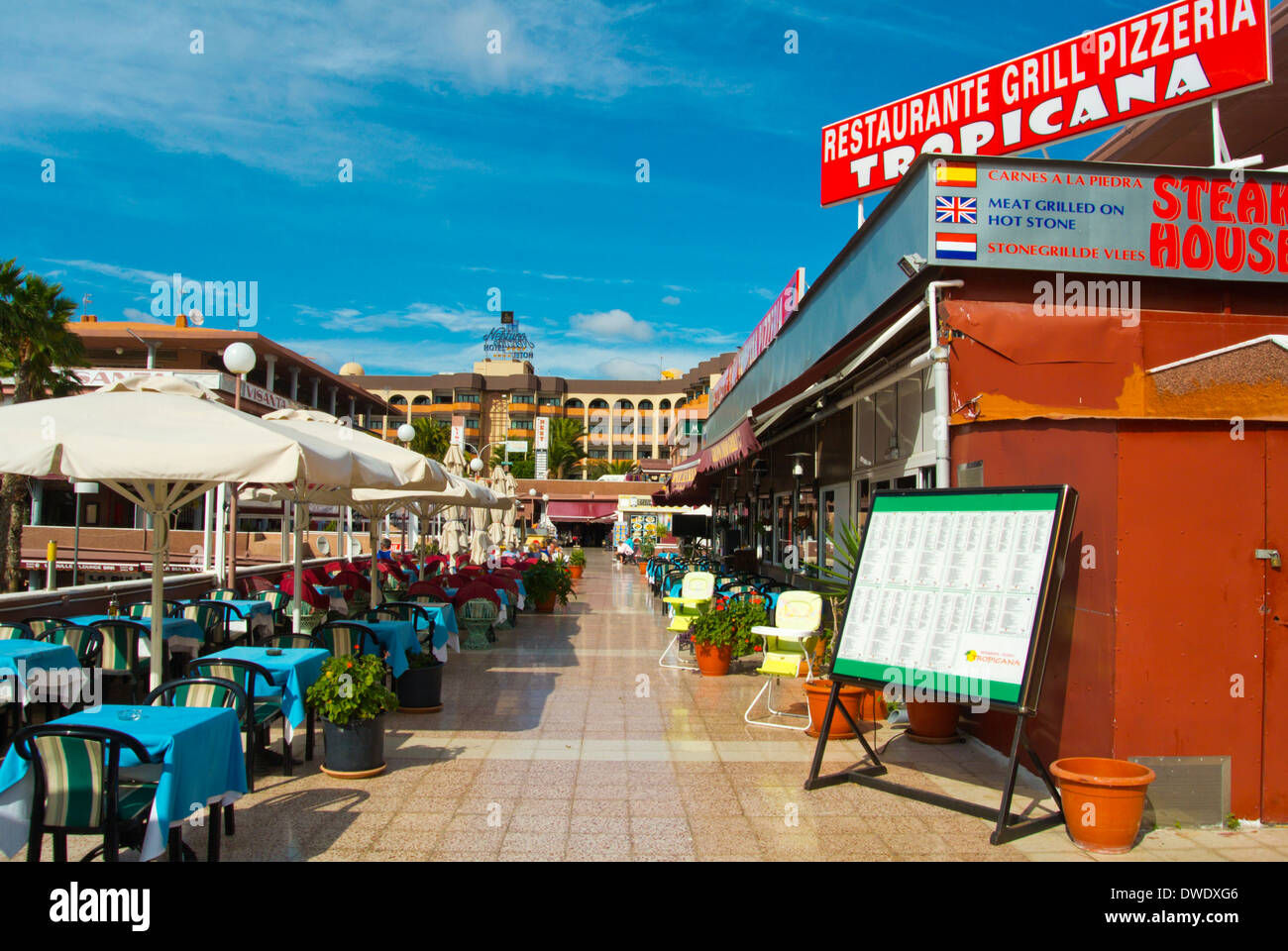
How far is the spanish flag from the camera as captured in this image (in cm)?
730

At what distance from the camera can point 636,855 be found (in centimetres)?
480

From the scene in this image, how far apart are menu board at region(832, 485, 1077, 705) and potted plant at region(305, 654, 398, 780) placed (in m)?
3.13

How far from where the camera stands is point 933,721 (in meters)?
7.19

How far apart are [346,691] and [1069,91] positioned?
9.18 m

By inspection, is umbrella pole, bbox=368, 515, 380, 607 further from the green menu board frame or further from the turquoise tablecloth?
the green menu board frame

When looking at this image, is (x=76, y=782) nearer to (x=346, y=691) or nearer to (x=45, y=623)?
(x=346, y=691)

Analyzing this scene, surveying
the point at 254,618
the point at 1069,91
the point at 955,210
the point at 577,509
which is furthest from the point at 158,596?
the point at 577,509

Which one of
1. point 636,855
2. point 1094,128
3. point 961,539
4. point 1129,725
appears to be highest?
point 1094,128

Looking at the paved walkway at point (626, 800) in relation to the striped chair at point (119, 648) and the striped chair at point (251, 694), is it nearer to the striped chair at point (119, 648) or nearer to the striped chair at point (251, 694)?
the striped chair at point (251, 694)

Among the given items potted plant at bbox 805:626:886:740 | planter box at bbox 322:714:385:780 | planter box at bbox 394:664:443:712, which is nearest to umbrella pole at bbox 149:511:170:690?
planter box at bbox 322:714:385:780

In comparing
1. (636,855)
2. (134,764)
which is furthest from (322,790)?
(636,855)
